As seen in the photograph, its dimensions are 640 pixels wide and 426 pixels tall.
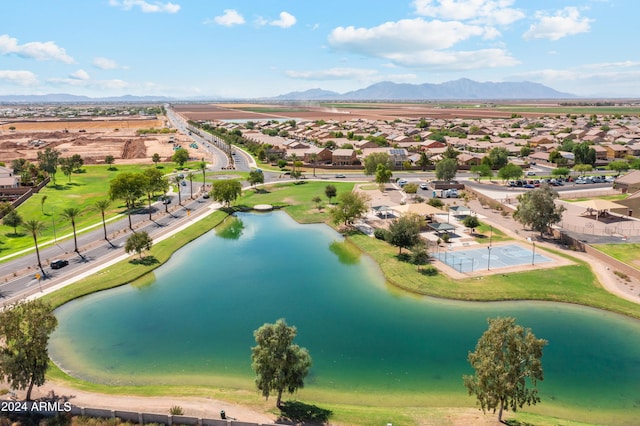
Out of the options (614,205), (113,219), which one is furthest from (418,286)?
(113,219)

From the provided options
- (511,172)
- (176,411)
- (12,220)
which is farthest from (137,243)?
(511,172)

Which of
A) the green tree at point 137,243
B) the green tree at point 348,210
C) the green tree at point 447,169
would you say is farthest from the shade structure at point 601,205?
the green tree at point 137,243

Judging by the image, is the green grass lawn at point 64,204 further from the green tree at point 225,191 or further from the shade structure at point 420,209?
the shade structure at point 420,209

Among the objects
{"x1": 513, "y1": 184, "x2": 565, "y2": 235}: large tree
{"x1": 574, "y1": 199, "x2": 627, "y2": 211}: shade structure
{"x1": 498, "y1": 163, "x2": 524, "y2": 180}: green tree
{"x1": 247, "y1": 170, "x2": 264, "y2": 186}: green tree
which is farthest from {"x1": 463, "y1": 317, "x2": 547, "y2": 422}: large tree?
{"x1": 247, "y1": 170, "x2": 264, "y2": 186}: green tree

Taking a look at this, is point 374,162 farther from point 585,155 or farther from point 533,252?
point 585,155

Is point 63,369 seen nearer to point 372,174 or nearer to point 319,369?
point 319,369

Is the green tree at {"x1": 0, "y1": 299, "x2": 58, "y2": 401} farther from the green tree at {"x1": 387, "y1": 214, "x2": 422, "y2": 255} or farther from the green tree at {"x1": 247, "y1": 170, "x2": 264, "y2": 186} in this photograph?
the green tree at {"x1": 247, "y1": 170, "x2": 264, "y2": 186}
